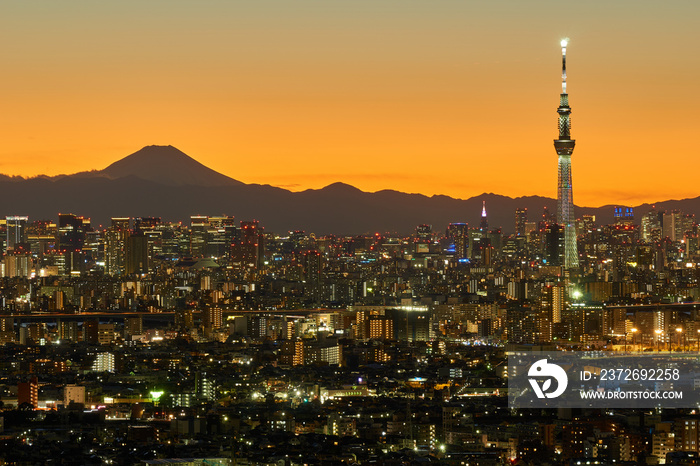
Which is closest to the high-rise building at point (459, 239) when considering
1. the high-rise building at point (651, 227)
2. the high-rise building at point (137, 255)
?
the high-rise building at point (651, 227)

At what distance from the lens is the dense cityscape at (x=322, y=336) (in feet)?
69.3

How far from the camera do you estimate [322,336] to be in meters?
43.1

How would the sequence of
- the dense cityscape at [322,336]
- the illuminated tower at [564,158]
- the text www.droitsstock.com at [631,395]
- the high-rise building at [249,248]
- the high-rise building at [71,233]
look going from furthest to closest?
the high-rise building at [71,233] → the high-rise building at [249,248] → the illuminated tower at [564,158] → the text www.droitsstock.com at [631,395] → the dense cityscape at [322,336]

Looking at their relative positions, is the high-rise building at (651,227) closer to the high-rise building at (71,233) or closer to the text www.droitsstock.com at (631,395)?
the high-rise building at (71,233)

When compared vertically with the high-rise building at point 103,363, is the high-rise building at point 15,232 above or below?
above

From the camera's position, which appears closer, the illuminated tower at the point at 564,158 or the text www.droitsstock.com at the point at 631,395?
the text www.droitsstock.com at the point at 631,395

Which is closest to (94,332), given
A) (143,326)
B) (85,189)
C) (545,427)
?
(143,326)

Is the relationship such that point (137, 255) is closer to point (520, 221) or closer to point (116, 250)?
point (116, 250)

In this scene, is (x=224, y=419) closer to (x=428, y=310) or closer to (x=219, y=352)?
(x=219, y=352)

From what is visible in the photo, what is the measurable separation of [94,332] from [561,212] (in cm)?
1874

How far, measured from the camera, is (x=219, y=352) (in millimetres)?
39469

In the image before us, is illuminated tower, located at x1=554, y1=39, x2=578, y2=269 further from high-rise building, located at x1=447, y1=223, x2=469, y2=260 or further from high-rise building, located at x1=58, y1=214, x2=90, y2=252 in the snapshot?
high-rise building, located at x1=58, y1=214, x2=90, y2=252

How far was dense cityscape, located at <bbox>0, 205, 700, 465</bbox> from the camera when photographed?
69.3ft

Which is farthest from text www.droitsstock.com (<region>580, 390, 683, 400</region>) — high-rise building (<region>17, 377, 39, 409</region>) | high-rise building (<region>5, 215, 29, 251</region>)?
high-rise building (<region>5, 215, 29, 251</region>)
